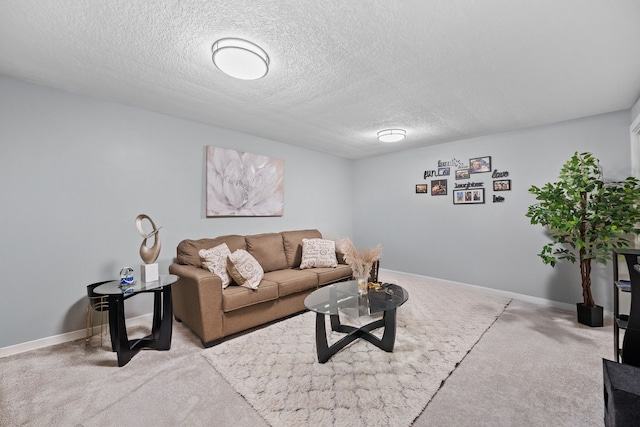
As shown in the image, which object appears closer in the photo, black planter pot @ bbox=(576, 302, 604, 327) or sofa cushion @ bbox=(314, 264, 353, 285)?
black planter pot @ bbox=(576, 302, 604, 327)

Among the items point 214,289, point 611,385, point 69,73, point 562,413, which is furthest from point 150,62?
point 562,413

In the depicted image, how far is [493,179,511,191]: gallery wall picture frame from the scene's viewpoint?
3.85 m

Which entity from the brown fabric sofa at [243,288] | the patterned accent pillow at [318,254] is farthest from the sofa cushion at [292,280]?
the patterned accent pillow at [318,254]

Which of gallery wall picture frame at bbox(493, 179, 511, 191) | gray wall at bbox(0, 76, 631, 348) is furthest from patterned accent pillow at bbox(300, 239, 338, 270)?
gallery wall picture frame at bbox(493, 179, 511, 191)

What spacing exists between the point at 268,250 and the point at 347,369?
200cm

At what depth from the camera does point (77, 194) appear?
264cm

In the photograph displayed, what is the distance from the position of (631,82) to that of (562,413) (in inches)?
116

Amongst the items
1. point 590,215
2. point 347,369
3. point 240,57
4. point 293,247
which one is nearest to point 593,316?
point 590,215

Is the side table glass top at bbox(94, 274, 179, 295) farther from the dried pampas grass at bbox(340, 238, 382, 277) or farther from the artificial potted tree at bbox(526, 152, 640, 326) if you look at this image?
the artificial potted tree at bbox(526, 152, 640, 326)

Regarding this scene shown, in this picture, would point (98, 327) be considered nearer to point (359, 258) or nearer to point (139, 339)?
point (139, 339)

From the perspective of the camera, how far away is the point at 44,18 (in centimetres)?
164

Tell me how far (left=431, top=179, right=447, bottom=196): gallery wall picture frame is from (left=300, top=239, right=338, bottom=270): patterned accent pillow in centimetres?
210

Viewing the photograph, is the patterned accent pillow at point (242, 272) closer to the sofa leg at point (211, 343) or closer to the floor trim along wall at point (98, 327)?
the sofa leg at point (211, 343)

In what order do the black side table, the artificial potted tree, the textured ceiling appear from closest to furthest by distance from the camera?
the textured ceiling, the black side table, the artificial potted tree
